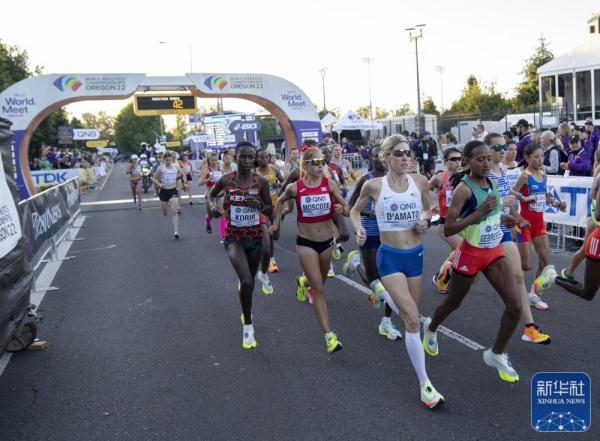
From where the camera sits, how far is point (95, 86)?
20531 millimetres

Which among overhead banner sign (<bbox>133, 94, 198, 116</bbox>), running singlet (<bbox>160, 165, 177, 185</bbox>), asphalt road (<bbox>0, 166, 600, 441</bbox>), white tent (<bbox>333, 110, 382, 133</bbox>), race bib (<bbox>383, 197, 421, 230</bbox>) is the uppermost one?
overhead banner sign (<bbox>133, 94, 198, 116</bbox>)

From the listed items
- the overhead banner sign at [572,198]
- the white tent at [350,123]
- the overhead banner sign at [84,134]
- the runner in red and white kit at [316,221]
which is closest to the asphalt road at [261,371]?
the runner in red and white kit at [316,221]

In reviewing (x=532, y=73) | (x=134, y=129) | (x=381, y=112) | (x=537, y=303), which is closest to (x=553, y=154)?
(x=537, y=303)

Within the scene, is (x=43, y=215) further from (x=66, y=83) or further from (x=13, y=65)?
(x=13, y=65)

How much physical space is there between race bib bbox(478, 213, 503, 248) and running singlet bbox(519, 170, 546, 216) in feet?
7.00

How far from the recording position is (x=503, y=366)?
15.4 feet

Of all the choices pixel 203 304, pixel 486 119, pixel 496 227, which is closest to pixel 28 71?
pixel 486 119

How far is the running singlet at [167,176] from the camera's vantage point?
1385 centimetres

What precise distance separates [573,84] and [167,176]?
24.9 meters

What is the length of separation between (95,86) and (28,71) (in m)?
37.8

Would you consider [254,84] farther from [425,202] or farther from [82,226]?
[425,202]

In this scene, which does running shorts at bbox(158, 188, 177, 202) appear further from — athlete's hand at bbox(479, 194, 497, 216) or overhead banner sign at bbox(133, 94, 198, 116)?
athlete's hand at bbox(479, 194, 497, 216)

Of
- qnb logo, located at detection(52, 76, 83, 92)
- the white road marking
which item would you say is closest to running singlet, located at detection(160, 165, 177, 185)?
the white road marking

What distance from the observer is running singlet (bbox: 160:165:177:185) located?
1385 cm
